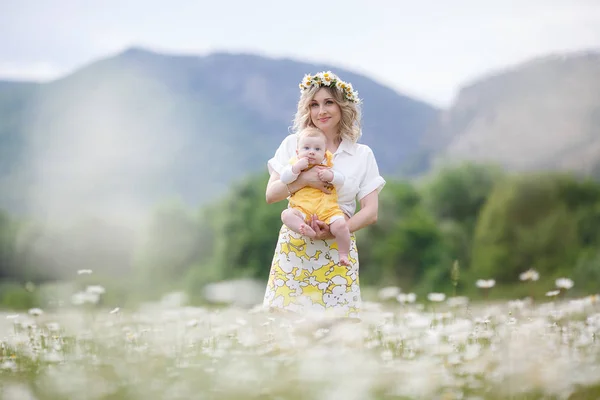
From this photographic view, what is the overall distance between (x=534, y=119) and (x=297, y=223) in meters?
77.3

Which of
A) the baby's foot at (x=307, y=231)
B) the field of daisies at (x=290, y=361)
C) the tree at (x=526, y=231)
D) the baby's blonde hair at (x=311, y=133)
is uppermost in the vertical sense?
the tree at (x=526, y=231)

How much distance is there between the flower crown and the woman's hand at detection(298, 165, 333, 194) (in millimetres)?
884

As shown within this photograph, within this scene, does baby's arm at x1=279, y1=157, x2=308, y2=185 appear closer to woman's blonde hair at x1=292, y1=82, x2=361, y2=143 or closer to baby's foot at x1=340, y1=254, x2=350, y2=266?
woman's blonde hair at x1=292, y1=82, x2=361, y2=143

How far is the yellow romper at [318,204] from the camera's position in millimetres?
6059

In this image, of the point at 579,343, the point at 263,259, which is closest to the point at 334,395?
the point at 579,343

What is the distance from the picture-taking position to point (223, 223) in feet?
150

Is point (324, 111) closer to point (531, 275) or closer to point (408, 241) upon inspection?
point (531, 275)

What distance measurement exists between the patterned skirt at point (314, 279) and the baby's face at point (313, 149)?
0.77 metres

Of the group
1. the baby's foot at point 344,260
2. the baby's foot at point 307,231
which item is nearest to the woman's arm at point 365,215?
the baby's foot at point 344,260

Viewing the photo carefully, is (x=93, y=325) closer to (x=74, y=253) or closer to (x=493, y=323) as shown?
(x=493, y=323)

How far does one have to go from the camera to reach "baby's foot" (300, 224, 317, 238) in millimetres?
5898

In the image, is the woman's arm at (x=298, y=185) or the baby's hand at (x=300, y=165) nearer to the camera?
the baby's hand at (x=300, y=165)

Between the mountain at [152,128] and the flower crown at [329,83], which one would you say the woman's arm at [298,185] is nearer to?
the flower crown at [329,83]

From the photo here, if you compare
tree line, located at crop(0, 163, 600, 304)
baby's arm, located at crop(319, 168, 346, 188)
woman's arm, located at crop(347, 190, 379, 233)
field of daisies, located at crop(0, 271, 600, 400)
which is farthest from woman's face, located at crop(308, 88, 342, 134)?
tree line, located at crop(0, 163, 600, 304)
